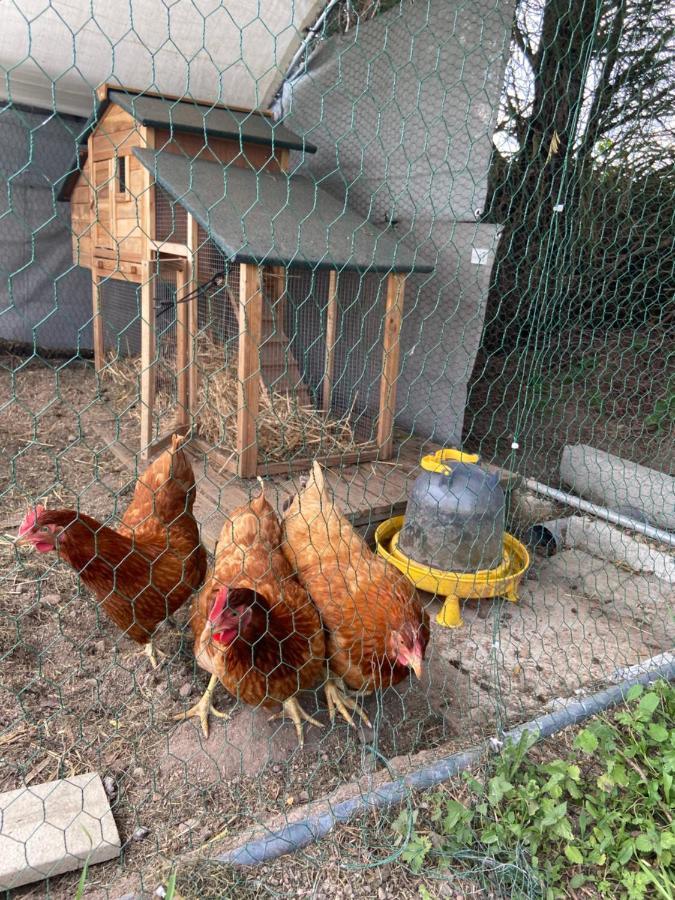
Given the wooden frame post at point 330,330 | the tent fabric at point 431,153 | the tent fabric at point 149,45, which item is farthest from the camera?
the tent fabric at point 149,45

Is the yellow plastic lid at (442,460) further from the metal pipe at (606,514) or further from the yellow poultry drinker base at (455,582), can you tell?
the metal pipe at (606,514)

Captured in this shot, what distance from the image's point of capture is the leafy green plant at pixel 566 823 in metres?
1.18

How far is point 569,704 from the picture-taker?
1.59m

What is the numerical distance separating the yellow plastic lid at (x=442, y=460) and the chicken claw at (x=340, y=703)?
2.75 feet

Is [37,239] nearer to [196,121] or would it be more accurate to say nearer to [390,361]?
[196,121]

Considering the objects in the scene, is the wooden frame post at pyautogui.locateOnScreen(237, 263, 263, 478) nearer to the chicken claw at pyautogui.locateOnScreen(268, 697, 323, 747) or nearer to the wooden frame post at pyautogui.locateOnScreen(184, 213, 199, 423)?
the wooden frame post at pyautogui.locateOnScreen(184, 213, 199, 423)

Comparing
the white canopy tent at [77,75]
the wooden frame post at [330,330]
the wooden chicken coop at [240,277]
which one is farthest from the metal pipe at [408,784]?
the white canopy tent at [77,75]

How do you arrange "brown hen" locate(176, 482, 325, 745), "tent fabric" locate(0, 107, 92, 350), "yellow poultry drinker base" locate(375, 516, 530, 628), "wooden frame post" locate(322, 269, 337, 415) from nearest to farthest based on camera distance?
"brown hen" locate(176, 482, 325, 745) → "yellow poultry drinker base" locate(375, 516, 530, 628) → "wooden frame post" locate(322, 269, 337, 415) → "tent fabric" locate(0, 107, 92, 350)

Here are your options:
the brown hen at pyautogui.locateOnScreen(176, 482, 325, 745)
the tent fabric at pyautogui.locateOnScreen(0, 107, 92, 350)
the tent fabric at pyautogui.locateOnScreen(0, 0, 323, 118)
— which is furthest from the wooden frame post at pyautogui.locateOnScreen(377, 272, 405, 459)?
the tent fabric at pyautogui.locateOnScreen(0, 107, 92, 350)

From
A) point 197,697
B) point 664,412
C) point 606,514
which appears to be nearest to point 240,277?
point 197,697

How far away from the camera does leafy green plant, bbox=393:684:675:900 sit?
1179 mm

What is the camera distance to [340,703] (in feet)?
5.56

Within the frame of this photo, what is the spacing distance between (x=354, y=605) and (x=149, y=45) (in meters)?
3.74

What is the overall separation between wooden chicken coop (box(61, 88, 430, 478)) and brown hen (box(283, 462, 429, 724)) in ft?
2.38
